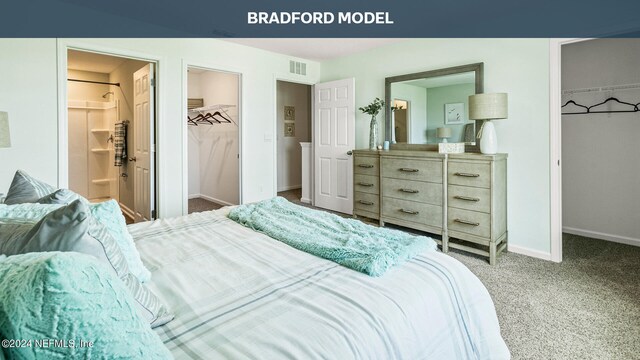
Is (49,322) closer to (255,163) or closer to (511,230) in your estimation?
(511,230)

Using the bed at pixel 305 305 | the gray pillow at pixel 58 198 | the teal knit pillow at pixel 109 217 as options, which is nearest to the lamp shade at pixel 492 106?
the bed at pixel 305 305

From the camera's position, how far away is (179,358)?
0.85 meters

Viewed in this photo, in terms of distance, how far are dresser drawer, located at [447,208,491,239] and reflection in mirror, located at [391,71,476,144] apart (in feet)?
3.02

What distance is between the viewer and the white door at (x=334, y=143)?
5.01 meters

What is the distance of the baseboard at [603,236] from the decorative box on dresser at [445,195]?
125 cm

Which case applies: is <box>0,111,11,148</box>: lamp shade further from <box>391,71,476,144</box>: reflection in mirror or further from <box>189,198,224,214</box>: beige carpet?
<box>391,71,476,144</box>: reflection in mirror

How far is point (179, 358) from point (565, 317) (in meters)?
2.43

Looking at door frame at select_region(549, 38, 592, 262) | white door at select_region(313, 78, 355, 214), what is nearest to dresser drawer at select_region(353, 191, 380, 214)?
white door at select_region(313, 78, 355, 214)

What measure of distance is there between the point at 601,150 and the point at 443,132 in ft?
5.70

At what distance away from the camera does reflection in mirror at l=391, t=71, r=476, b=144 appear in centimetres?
380

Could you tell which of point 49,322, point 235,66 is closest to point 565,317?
point 49,322

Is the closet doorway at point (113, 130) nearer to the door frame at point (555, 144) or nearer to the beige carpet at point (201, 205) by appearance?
the beige carpet at point (201, 205)
